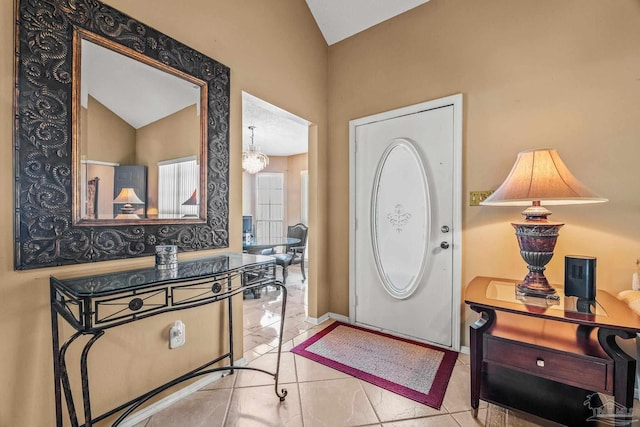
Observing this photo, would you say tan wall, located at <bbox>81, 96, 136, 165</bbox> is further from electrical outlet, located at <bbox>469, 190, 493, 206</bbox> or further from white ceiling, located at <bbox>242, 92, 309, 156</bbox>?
electrical outlet, located at <bbox>469, 190, 493, 206</bbox>

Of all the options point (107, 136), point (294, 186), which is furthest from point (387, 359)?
→ point (294, 186)

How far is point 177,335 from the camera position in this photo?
1.72m

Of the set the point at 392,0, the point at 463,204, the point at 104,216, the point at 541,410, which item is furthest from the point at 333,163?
the point at 541,410

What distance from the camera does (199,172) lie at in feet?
5.97

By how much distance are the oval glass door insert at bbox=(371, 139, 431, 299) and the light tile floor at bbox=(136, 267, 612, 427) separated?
76cm

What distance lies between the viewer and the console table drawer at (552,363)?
1.27 meters

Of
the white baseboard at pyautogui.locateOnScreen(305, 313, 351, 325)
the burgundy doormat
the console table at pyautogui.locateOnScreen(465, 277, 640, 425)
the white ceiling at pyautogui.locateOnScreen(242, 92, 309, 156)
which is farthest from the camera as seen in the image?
the white ceiling at pyautogui.locateOnScreen(242, 92, 309, 156)

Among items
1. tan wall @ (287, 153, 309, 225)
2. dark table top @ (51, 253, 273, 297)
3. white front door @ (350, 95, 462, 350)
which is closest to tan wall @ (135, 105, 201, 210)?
dark table top @ (51, 253, 273, 297)

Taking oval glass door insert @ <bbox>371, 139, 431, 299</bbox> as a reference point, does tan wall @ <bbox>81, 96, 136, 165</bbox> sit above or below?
above

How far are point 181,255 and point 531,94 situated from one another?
2.63m

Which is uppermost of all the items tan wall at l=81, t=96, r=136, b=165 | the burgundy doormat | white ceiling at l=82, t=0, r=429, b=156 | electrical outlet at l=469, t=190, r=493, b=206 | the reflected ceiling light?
white ceiling at l=82, t=0, r=429, b=156

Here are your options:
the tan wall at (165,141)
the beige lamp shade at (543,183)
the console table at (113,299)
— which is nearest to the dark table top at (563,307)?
the beige lamp shade at (543,183)

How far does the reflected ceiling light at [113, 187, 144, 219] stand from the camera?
1479mm

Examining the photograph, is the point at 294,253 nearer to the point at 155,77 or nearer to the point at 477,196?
Result: the point at 477,196
